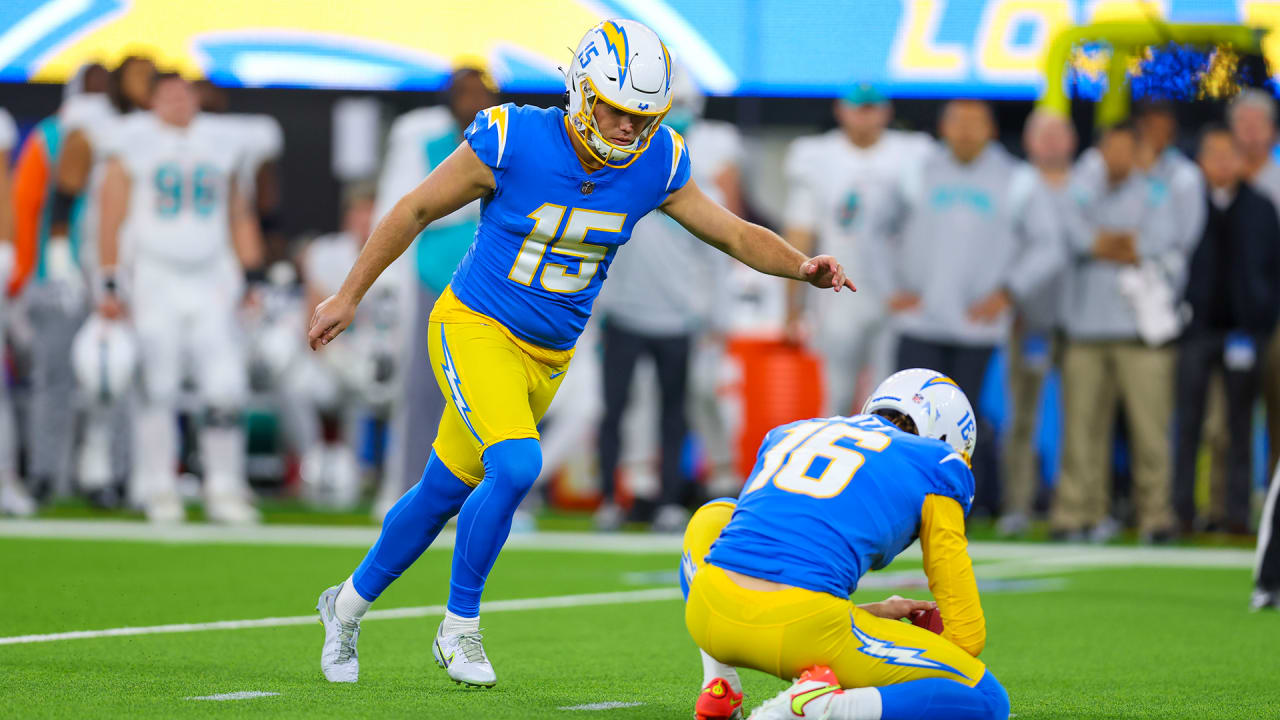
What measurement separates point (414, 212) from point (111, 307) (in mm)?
6201

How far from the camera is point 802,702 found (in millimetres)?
4020

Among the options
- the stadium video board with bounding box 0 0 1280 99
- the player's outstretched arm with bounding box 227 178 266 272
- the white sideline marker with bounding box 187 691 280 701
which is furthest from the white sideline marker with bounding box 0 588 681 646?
the stadium video board with bounding box 0 0 1280 99

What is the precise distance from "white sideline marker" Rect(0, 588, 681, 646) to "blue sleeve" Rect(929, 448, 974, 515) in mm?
2933

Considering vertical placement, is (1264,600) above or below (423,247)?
below

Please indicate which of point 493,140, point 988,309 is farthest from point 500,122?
point 988,309

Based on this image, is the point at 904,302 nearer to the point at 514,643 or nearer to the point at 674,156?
the point at 514,643

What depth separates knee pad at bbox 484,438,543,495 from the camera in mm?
4941

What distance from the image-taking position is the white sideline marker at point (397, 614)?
5.97 meters

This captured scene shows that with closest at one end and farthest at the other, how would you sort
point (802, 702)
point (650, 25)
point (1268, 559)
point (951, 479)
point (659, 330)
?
point (802, 702) < point (951, 479) < point (1268, 559) < point (659, 330) < point (650, 25)

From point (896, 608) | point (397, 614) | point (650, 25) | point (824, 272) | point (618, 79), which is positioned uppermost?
point (650, 25)

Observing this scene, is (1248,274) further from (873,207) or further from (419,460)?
(419,460)

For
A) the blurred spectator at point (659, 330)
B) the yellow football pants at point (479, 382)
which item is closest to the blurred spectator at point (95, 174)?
the blurred spectator at point (659, 330)

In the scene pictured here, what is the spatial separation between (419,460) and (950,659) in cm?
687

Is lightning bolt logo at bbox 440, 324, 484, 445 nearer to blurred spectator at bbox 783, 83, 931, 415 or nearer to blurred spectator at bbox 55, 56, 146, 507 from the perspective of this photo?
blurred spectator at bbox 55, 56, 146, 507
